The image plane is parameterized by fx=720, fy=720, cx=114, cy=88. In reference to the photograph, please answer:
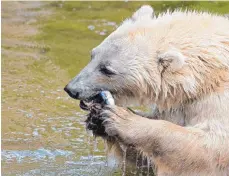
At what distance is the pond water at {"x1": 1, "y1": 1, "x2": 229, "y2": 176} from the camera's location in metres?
7.14

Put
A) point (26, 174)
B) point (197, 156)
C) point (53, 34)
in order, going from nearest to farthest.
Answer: point (197, 156) < point (26, 174) < point (53, 34)

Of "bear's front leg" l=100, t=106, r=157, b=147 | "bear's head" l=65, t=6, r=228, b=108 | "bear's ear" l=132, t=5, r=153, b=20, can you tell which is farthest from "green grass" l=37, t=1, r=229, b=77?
"bear's front leg" l=100, t=106, r=157, b=147

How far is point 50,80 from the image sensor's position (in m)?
9.84

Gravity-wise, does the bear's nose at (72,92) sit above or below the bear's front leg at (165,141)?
above

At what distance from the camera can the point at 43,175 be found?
671 cm

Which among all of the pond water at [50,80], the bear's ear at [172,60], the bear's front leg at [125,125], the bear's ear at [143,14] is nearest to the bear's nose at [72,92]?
the bear's front leg at [125,125]

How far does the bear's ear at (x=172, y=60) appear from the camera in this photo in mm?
5496

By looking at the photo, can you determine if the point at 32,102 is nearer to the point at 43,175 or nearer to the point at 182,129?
the point at 43,175

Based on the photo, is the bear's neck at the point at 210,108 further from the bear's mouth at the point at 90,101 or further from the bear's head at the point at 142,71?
the bear's mouth at the point at 90,101

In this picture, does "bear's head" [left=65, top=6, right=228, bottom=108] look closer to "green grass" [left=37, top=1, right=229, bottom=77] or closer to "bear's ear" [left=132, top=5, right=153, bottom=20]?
"bear's ear" [left=132, top=5, right=153, bottom=20]

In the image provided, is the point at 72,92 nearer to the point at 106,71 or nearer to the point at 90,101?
the point at 90,101

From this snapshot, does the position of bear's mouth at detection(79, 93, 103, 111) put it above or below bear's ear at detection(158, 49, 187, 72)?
below

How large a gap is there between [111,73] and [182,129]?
0.74 m

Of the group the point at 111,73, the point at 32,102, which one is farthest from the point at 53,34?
the point at 111,73
